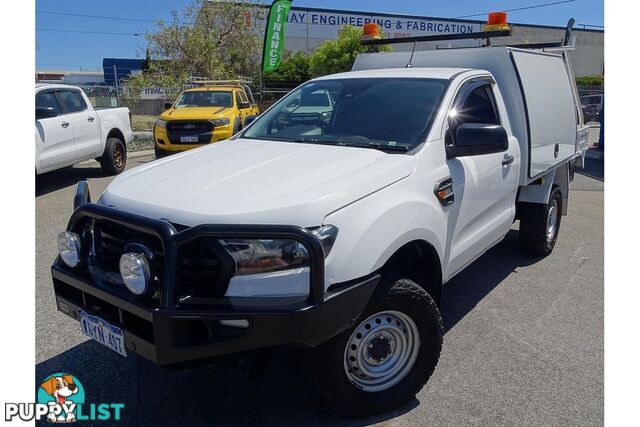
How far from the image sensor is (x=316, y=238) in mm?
2357

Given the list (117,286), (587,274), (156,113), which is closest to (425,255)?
(117,286)

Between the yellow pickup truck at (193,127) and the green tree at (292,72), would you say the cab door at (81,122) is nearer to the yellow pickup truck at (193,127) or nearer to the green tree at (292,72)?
the yellow pickup truck at (193,127)

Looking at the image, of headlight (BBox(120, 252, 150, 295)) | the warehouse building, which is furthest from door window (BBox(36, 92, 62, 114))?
the warehouse building

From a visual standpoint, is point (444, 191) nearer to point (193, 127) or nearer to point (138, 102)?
point (193, 127)

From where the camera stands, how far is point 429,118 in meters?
3.50

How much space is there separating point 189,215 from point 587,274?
4.37 m

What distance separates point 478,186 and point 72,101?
27.9ft

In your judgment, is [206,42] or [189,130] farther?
[206,42]

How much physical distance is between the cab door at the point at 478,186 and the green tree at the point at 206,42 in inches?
773

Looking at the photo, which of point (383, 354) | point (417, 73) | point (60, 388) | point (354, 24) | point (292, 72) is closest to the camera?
point (383, 354)

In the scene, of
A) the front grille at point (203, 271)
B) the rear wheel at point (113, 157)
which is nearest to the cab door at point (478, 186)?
the front grille at point (203, 271)

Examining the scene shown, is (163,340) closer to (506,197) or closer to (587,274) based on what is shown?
(506,197)

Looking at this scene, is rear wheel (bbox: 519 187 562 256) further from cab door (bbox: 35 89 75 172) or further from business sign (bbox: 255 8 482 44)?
business sign (bbox: 255 8 482 44)

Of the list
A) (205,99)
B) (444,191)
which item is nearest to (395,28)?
(205,99)
